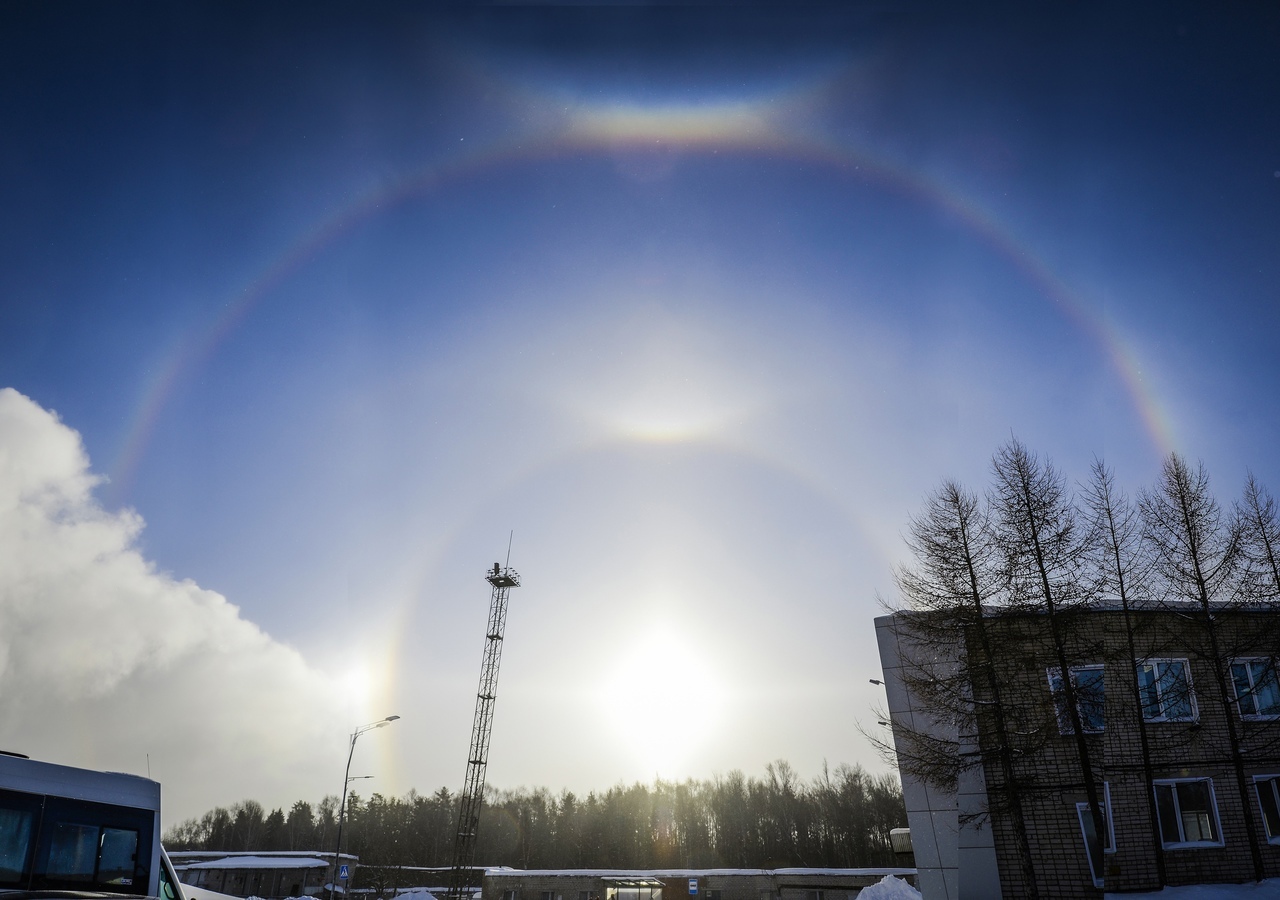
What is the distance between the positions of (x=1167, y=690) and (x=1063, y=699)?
565 cm

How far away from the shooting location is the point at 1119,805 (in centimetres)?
2152

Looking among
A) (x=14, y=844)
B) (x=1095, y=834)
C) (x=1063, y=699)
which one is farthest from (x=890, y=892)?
(x=14, y=844)

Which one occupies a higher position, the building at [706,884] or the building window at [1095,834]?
the building window at [1095,834]

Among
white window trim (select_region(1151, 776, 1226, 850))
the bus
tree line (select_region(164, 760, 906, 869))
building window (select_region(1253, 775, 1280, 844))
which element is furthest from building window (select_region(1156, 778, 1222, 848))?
tree line (select_region(164, 760, 906, 869))

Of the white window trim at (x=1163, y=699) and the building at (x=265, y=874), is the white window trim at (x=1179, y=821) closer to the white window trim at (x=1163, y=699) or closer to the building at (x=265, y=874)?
the white window trim at (x=1163, y=699)

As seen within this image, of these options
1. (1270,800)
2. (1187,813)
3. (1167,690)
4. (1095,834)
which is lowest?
(1095,834)

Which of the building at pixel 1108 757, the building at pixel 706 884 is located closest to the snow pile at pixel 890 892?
the building at pixel 1108 757

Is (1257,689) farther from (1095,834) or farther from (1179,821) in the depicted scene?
(1095,834)

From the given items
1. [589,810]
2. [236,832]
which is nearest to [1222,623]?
[589,810]

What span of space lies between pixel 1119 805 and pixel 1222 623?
7.18m

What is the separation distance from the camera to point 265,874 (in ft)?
263

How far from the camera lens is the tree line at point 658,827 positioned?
9062 centimetres

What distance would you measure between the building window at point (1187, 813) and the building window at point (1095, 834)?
1.68 meters

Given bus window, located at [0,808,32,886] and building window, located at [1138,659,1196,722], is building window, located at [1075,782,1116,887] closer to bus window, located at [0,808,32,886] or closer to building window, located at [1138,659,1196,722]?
building window, located at [1138,659,1196,722]
